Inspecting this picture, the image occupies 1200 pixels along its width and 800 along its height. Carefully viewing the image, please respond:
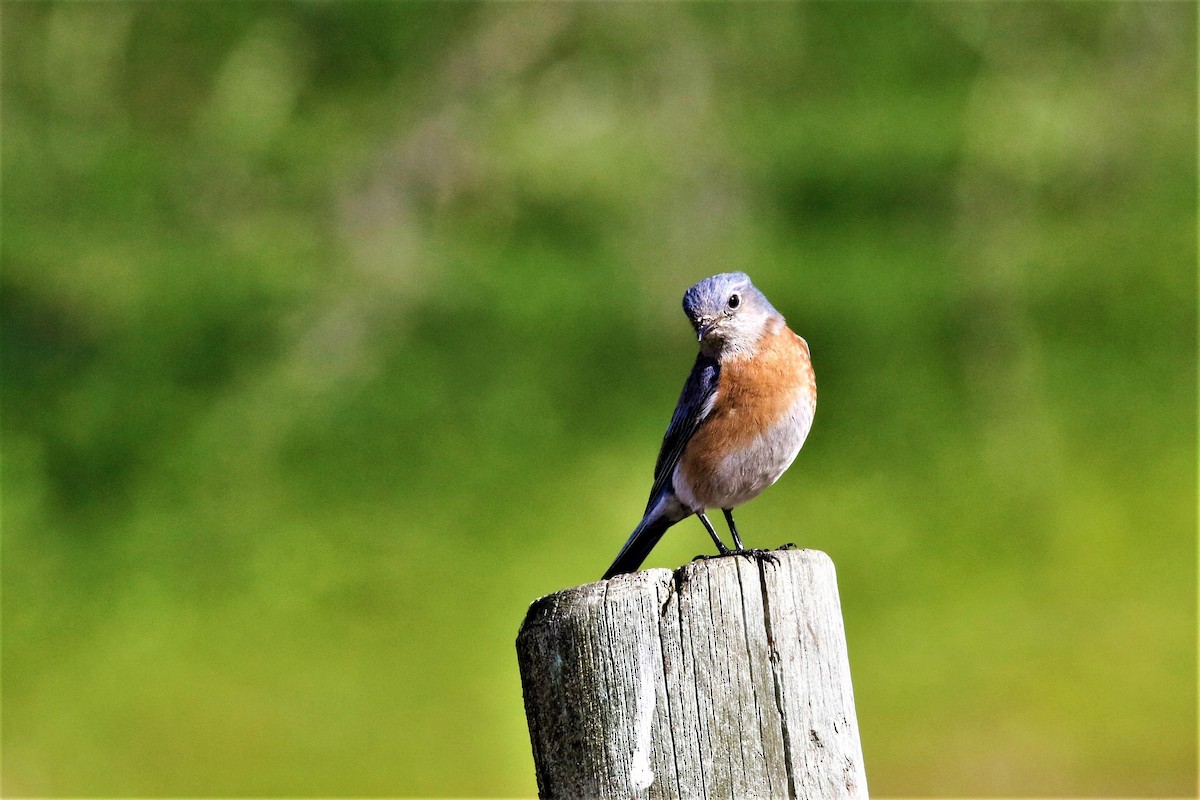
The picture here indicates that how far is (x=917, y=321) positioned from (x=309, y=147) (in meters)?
5.51

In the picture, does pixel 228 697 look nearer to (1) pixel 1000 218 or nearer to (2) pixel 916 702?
(2) pixel 916 702

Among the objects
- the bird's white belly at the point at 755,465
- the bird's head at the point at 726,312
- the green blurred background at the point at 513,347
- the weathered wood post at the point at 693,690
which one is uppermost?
the green blurred background at the point at 513,347

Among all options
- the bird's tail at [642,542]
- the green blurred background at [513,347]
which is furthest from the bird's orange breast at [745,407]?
the green blurred background at [513,347]

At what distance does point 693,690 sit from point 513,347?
854 cm

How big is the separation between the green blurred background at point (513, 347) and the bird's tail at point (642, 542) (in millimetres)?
3194

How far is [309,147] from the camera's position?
41.0ft

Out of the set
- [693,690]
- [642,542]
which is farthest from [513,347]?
[693,690]

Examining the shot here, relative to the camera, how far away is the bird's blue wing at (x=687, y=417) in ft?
18.1

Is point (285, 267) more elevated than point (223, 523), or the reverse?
point (285, 267)

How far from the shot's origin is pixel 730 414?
5.42 m

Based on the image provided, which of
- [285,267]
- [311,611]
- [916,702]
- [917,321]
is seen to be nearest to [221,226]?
[285,267]

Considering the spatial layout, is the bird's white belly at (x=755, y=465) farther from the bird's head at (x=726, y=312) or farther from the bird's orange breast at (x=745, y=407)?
the bird's head at (x=726, y=312)

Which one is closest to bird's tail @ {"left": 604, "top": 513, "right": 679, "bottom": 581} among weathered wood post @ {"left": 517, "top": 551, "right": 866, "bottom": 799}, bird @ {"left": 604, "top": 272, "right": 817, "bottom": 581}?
bird @ {"left": 604, "top": 272, "right": 817, "bottom": 581}

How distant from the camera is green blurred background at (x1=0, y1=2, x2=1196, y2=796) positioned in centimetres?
942
